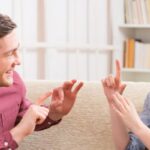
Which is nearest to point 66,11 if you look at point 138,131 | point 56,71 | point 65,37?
point 65,37

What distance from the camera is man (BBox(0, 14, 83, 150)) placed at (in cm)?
123

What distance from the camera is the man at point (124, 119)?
135cm

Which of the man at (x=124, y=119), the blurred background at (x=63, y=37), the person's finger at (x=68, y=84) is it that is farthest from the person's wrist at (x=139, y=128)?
the blurred background at (x=63, y=37)

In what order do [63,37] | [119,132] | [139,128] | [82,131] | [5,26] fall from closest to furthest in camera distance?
[5,26] < [139,128] < [119,132] < [82,131] < [63,37]

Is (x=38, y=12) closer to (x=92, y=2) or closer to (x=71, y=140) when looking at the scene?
(x=92, y=2)

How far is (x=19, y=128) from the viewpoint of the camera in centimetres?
126

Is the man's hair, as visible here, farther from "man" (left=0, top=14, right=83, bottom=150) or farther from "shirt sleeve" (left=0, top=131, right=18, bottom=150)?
"shirt sleeve" (left=0, top=131, right=18, bottom=150)

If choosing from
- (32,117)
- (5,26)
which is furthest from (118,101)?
(5,26)

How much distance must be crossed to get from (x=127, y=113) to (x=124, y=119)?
2 centimetres

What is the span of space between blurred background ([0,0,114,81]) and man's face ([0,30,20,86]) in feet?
4.10

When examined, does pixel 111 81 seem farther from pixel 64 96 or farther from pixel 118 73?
pixel 64 96

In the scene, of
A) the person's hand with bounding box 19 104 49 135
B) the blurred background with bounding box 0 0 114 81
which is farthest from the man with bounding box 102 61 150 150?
the blurred background with bounding box 0 0 114 81

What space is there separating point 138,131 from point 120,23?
73.4 inches

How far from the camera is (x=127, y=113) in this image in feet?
4.45
